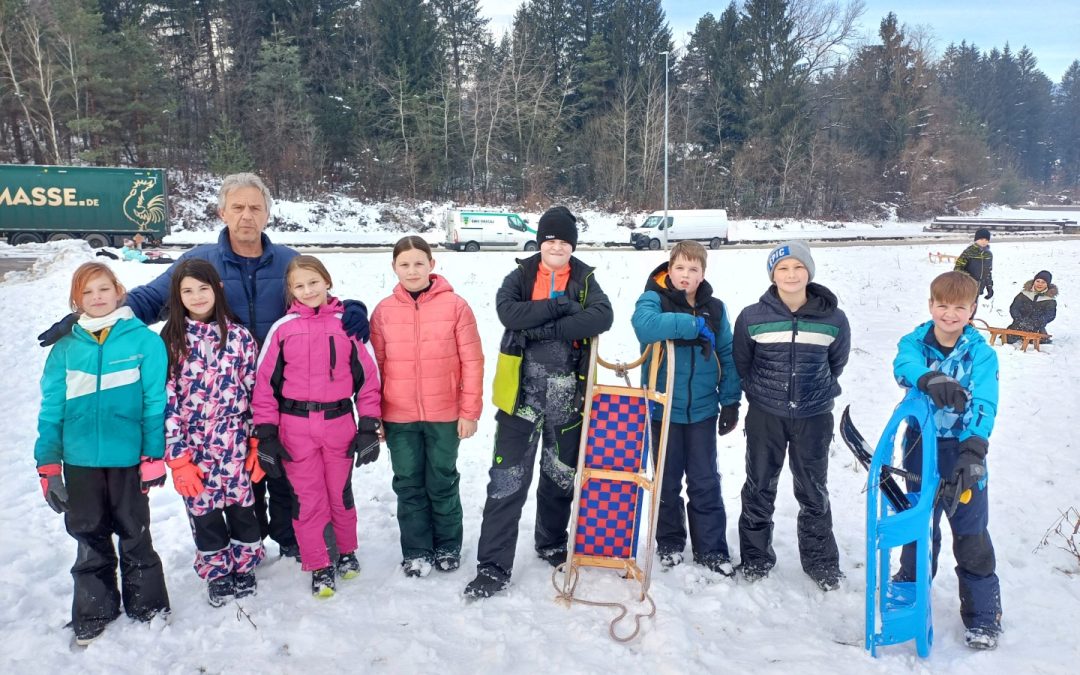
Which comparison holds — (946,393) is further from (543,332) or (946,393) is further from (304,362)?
(304,362)

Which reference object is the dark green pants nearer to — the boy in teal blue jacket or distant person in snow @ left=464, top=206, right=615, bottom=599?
distant person in snow @ left=464, top=206, right=615, bottom=599

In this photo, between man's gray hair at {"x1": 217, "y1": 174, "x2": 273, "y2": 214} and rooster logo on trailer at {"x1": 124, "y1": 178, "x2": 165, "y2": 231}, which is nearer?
man's gray hair at {"x1": 217, "y1": 174, "x2": 273, "y2": 214}

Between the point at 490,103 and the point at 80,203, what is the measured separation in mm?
22388

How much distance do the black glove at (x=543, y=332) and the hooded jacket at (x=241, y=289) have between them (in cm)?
148

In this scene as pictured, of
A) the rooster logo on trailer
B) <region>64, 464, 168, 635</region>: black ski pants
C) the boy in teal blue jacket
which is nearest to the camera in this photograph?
<region>64, 464, 168, 635</region>: black ski pants

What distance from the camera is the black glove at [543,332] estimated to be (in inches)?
136

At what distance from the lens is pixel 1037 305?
32.3 feet

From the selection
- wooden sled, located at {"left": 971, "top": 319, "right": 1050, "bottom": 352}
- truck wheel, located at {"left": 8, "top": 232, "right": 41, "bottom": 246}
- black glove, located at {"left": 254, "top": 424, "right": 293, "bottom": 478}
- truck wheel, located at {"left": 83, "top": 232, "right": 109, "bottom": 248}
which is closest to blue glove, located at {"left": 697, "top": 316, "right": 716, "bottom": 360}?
black glove, located at {"left": 254, "top": 424, "right": 293, "bottom": 478}

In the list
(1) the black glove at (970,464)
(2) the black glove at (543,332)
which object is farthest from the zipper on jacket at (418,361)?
(1) the black glove at (970,464)

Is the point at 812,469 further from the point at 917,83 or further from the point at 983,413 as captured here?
the point at 917,83

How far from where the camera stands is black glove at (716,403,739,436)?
378 cm

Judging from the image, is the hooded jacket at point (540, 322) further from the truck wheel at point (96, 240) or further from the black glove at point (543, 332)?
the truck wheel at point (96, 240)

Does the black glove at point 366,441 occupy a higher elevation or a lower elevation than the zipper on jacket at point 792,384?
lower

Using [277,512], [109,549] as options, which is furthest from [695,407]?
[109,549]
